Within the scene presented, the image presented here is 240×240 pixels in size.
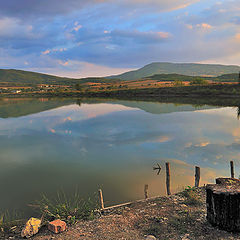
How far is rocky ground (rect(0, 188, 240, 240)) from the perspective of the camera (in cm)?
653

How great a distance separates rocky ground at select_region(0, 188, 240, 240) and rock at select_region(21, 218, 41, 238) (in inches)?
7.4

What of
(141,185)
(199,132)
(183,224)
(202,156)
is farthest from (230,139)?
(183,224)

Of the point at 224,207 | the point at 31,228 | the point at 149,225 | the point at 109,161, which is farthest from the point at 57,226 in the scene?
the point at 109,161

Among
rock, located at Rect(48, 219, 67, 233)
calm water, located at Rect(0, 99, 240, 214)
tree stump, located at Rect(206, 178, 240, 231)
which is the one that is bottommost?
calm water, located at Rect(0, 99, 240, 214)

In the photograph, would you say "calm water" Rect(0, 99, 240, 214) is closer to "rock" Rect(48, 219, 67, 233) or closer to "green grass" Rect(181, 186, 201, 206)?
"green grass" Rect(181, 186, 201, 206)

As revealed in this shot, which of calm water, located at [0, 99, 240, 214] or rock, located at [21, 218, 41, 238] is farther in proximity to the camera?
calm water, located at [0, 99, 240, 214]

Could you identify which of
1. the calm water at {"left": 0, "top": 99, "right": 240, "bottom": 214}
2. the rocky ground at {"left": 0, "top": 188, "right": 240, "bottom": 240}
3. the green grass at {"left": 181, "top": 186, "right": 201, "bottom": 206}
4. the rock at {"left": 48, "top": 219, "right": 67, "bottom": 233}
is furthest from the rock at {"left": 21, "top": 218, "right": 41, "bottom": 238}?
the green grass at {"left": 181, "top": 186, "right": 201, "bottom": 206}

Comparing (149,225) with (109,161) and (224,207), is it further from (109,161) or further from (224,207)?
(109,161)

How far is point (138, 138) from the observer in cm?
2444

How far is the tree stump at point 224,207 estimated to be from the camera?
20.4 ft

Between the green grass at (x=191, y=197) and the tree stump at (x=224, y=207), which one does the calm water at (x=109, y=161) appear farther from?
the tree stump at (x=224, y=207)

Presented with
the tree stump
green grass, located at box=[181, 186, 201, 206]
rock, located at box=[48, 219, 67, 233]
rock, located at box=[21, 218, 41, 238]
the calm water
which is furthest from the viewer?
the calm water

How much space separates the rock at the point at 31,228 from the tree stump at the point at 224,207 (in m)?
5.62

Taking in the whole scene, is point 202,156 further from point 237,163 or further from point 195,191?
point 195,191
